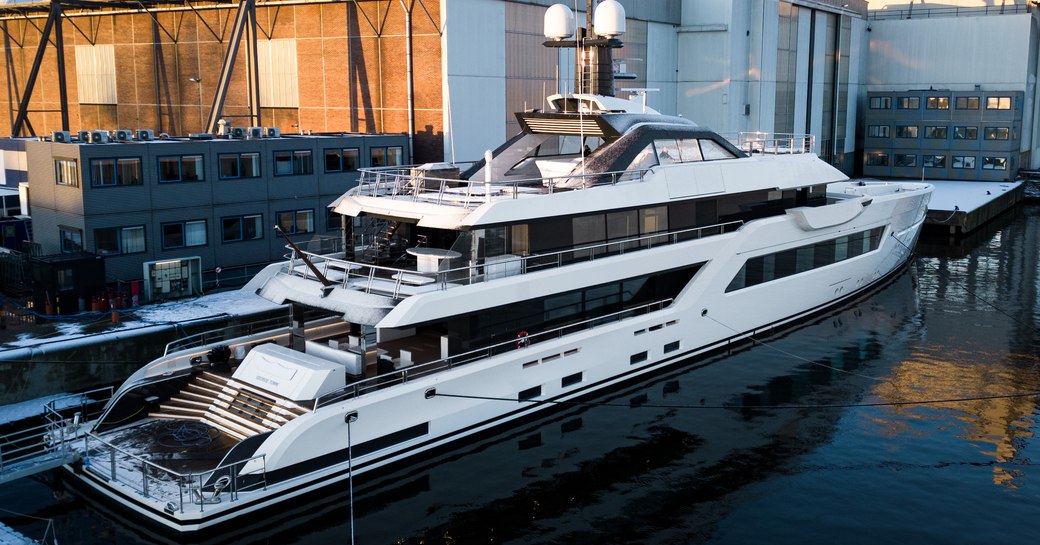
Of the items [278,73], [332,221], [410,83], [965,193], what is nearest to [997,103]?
[965,193]

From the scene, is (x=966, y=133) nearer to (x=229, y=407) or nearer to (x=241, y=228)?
(x=241, y=228)

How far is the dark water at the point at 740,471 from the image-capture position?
48.1 feet

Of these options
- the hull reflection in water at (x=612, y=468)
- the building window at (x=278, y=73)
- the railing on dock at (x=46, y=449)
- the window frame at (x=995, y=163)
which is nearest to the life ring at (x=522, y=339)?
the hull reflection in water at (x=612, y=468)

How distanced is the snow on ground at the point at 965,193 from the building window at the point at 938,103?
15.0 ft

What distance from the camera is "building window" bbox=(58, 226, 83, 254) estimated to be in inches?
995

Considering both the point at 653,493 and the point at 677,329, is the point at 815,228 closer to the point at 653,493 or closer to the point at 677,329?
the point at 677,329

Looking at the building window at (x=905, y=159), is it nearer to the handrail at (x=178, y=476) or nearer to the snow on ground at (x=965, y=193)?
the snow on ground at (x=965, y=193)

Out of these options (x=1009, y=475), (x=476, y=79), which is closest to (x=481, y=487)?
(x=1009, y=475)

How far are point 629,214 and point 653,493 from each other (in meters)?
7.79

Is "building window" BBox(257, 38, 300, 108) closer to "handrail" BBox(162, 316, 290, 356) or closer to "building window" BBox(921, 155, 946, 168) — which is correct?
"handrail" BBox(162, 316, 290, 356)

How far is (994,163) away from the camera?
187 ft

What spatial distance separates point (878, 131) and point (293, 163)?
142 ft

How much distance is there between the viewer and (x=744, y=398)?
67.3 feet

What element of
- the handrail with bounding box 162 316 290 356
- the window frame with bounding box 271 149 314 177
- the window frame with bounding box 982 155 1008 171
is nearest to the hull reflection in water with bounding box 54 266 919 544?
the handrail with bounding box 162 316 290 356
